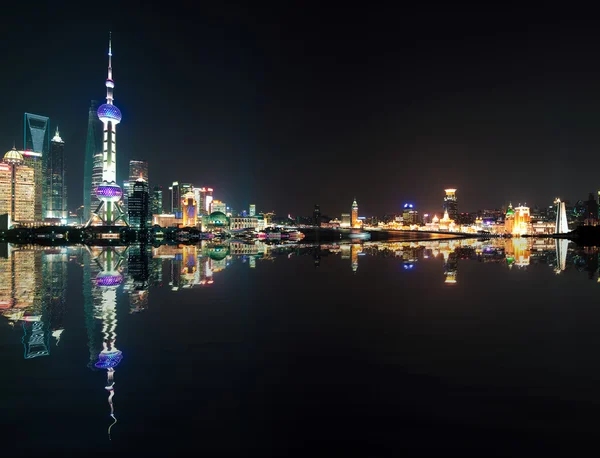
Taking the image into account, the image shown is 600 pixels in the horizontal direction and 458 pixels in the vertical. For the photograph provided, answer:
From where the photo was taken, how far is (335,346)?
37.4ft

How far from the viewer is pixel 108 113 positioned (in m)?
164

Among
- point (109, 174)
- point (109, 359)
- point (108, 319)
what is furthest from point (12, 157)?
point (109, 359)

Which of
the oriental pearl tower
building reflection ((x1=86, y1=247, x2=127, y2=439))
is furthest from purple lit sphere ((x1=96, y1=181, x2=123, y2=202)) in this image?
building reflection ((x1=86, y1=247, x2=127, y2=439))

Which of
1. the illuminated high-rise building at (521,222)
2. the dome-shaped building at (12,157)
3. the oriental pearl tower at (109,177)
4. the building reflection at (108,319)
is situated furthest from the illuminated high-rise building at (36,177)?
the illuminated high-rise building at (521,222)

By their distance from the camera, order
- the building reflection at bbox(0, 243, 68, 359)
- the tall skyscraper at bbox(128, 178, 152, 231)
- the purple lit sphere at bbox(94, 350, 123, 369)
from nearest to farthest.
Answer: the purple lit sphere at bbox(94, 350, 123, 369) → the building reflection at bbox(0, 243, 68, 359) → the tall skyscraper at bbox(128, 178, 152, 231)

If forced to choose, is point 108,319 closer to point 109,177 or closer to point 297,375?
point 297,375

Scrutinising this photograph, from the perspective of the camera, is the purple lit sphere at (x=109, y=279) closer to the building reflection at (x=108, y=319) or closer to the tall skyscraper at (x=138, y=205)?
the building reflection at (x=108, y=319)

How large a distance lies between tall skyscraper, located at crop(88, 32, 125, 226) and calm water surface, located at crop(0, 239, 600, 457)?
15455 centimetres

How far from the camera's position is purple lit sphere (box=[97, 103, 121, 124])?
16350cm

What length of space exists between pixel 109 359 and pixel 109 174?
17111 cm

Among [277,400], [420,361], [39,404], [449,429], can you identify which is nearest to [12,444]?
[39,404]

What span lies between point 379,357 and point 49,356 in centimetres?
857

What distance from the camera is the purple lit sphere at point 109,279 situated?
22859 mm

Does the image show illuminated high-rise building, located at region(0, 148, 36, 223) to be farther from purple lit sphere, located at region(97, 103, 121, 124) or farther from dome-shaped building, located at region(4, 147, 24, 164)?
purple lit sphere, located at region(97, 103, 121, 124)
